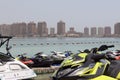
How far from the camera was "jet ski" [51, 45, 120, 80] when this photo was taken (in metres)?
5.16

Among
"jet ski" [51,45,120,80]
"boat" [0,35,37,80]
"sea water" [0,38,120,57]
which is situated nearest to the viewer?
"jet ski" [51,45,120,80]

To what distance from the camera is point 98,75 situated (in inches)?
200

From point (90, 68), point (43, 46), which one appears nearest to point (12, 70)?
point (90, 68)

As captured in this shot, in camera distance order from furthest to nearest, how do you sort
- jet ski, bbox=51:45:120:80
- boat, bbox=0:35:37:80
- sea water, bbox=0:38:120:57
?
sea water, bbox=0:38:120:57 < boat, bbox=0:35:37:80 < jet ski, bbox=51:45:120:80

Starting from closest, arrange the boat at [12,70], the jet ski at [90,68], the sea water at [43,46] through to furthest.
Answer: the jet ski at [90,68] → the boat at [12,70] → the sea water at [43,46]

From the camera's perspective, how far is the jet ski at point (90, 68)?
16.9 ft

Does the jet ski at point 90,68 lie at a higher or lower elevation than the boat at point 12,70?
higher

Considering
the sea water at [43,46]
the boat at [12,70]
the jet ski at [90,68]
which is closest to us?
the jet ski at [90,68]

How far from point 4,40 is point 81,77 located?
6.12 m

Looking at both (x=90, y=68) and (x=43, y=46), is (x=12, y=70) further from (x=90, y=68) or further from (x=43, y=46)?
(x=43, y=46)

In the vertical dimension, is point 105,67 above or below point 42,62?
above

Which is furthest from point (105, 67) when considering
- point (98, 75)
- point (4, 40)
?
point (4, 40)

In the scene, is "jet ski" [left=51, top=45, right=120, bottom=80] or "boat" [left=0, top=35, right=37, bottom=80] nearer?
"jet ski" [left=51, top=45, right=120, bottom=80]

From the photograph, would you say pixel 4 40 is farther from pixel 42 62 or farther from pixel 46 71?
pixel 42 62
